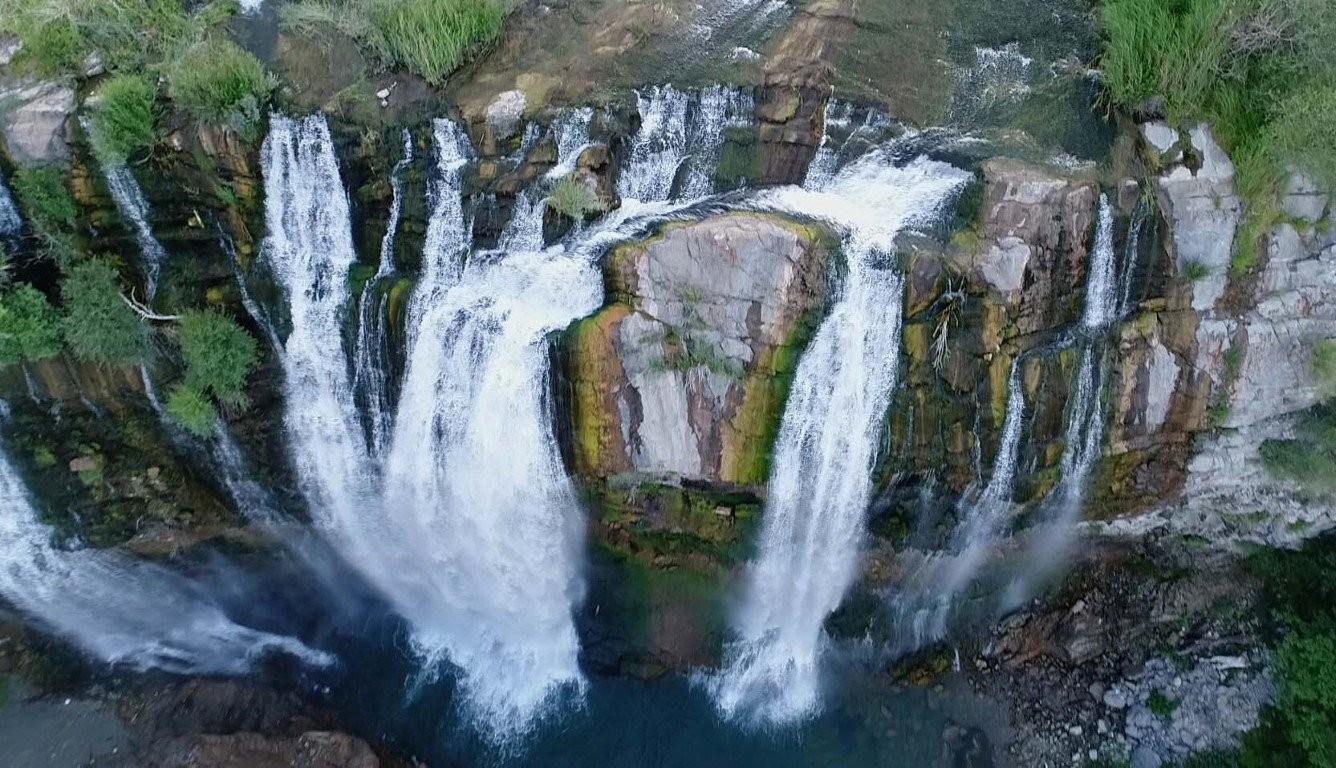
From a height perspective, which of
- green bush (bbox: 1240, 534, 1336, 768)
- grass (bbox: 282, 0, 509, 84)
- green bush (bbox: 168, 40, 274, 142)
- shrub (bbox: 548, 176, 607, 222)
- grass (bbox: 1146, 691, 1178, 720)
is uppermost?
grass (bbox: 282, 0, 509, 84)

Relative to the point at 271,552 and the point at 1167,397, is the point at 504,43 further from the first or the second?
the point at 1167,397

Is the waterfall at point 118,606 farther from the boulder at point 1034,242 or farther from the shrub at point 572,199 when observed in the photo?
the boulder at point 1034,242

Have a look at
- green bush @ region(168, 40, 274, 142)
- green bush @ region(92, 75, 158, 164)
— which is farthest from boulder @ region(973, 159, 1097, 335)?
green bush @ region(92, 75, 158, 164)

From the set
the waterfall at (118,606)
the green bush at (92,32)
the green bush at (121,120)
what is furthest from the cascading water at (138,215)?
the waterfall at (118,606)

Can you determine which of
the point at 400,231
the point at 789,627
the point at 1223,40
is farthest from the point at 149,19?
the point at 1223,40

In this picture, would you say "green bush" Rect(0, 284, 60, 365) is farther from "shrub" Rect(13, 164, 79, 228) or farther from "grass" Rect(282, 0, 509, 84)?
"grass" Rect(282, 0, 509, 84)

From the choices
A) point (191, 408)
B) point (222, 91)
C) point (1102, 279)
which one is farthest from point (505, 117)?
point (1102, 279)
